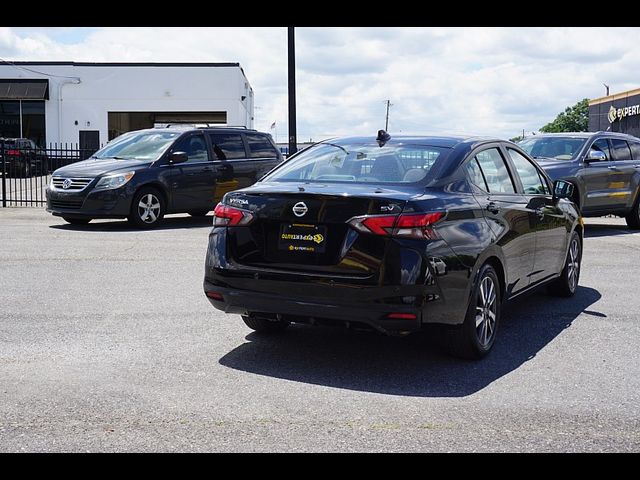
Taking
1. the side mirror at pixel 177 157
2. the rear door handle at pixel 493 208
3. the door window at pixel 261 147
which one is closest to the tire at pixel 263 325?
the rear door handle at pixel 493 208

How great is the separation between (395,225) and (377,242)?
0.16 metres

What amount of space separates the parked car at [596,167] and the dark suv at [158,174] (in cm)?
525

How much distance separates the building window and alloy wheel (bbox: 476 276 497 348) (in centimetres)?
4158

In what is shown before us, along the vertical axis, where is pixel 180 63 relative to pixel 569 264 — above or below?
above

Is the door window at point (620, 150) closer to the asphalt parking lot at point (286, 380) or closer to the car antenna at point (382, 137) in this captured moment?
the asphalt parking lot at point (286, 380)

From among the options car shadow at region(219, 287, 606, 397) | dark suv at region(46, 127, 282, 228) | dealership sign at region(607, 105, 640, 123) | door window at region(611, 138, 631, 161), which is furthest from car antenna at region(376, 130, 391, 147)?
dealership sign at region(607, 105, 640, 123)

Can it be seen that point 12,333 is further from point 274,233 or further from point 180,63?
point 180,63

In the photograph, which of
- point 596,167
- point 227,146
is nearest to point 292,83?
point 227,146

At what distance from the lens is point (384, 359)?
6.11 meters

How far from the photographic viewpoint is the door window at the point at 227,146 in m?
15.7

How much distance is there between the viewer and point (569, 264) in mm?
8469
